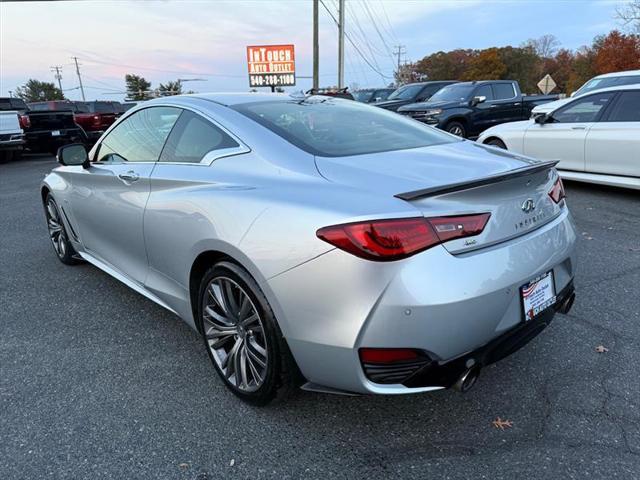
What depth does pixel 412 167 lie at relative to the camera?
232cm

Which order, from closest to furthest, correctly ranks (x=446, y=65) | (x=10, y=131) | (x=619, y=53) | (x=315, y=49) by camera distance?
1. (x=10, y=131)
2. (x=315, y=49)
3. (x=619, y=53)
4. (x=446, y=65)

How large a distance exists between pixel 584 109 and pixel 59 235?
6.97 metres

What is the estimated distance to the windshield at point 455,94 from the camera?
12.6 metres

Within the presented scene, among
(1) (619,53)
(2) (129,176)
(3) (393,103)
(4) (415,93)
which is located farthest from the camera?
(1) (619,53)

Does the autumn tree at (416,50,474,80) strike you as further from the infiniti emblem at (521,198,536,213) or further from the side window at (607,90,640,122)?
the infiniti emblem at (521,198,536,213)

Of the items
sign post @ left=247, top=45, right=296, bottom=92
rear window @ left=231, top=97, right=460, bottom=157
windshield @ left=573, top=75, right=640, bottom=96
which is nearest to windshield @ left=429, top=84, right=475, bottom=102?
windshield @ left=573, top=75, right=640, bottom=96

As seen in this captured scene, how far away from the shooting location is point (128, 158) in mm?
3525

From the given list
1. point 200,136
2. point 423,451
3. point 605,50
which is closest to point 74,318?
point 200,136

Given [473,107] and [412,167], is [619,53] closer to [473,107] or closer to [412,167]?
[473,107]

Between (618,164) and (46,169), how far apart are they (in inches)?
515

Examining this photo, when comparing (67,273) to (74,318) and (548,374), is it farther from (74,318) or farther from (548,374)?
(548,374)

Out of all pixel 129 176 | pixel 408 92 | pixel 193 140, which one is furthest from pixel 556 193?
pixel 408 92

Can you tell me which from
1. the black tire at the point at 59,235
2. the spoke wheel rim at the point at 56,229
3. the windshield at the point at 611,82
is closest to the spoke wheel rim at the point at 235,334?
the black tire at the point at 59,235

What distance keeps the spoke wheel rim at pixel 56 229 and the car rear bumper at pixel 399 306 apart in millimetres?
3419
